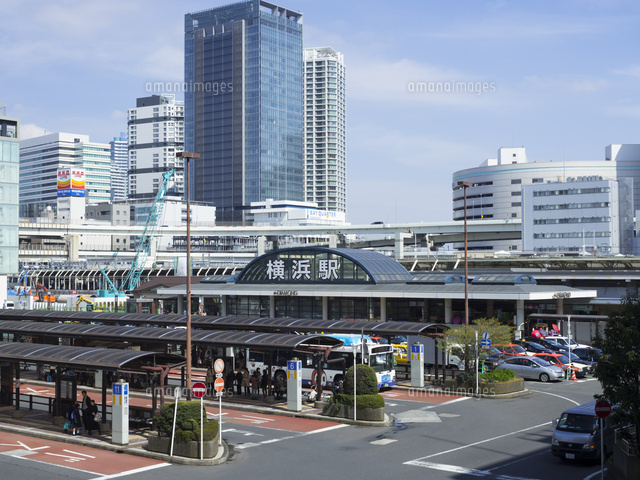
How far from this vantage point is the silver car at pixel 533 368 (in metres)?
40.8

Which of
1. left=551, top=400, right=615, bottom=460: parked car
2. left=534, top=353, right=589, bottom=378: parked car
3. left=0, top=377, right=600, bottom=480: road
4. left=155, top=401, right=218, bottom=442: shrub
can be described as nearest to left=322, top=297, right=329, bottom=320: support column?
left=534, top=353, right=589, bottom=378: parked car

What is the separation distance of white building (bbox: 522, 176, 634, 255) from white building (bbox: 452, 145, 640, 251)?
26.9 m

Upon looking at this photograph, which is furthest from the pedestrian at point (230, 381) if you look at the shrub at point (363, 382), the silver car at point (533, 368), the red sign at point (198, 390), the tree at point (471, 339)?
the silver car at point (533, 368)

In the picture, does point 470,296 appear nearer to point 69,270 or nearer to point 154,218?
point 154,218

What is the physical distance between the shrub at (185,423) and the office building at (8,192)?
6265 centimetres

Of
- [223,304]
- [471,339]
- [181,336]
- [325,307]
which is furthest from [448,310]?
[181,336]

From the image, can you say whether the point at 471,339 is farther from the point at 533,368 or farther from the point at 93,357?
the point at 93,357

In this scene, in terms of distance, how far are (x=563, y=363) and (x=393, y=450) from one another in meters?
22.6

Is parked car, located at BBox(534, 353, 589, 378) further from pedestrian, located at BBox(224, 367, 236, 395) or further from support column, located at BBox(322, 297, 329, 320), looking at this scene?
support column, located at BBox(322, 297, 329, 320)

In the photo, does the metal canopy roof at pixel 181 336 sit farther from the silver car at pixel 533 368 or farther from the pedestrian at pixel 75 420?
the silver car at pixel 533 368

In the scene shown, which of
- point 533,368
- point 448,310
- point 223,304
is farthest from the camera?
point 223,304

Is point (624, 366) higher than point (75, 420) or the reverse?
higher

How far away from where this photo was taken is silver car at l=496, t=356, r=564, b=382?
40778 millimetres

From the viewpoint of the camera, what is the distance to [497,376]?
35.8 metres
